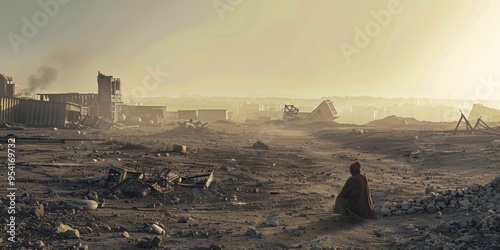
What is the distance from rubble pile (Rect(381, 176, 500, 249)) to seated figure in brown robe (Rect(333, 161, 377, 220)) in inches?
30.9

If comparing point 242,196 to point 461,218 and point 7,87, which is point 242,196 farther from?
point 7,87

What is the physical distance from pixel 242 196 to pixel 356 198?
3936 millimetres

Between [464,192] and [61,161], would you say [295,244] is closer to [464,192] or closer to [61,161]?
[464,192]

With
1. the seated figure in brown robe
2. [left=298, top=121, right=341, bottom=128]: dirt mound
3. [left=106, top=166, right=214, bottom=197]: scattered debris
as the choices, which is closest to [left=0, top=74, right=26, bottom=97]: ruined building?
[left=298, top=121, right=341, bottom=128]: dirt mound

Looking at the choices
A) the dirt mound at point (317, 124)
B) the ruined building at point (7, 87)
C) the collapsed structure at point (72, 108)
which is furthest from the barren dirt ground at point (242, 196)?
the ruined building at point (7, 87)

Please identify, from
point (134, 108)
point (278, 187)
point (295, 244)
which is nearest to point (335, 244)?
point (295, 244)

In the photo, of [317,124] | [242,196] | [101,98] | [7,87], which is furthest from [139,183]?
[7,87]

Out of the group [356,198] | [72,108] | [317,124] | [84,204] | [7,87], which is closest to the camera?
[356,198]

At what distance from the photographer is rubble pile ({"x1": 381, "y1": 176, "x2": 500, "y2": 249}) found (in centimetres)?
827

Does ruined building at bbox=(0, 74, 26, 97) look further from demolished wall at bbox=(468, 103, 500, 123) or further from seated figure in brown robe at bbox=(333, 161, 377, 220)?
demolished wall at bbox=(468, 103, 500, 123)

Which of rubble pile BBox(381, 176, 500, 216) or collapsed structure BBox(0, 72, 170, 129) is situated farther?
collapsed structure BBox(0, 72, 170, 129)

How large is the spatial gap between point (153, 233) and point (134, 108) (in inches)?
2091

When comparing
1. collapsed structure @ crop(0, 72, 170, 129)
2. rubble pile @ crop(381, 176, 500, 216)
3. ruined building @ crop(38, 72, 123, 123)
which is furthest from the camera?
ruined building @ crop(38, 72, 123, 123)

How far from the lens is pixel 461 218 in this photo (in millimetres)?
10055
